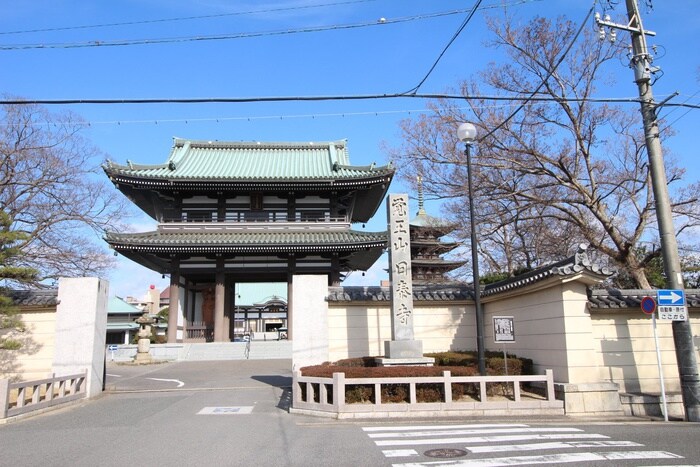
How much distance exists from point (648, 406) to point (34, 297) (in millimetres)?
16133

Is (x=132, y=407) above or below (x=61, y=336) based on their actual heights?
below

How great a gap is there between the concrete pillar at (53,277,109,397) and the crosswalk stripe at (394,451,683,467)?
10.7m

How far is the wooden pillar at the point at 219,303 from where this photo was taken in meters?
26.5

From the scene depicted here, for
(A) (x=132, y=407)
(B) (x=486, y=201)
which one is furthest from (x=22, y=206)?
(B) (x=486, y=201)

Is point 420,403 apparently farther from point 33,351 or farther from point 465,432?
point 33,351

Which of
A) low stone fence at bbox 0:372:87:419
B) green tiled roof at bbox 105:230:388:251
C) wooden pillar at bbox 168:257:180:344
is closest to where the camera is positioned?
low stone fence at bbox 0:372:87:419

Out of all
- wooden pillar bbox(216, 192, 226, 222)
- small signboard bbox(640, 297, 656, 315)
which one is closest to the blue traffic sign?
small signboard bbox(640, 297, 656, 315)

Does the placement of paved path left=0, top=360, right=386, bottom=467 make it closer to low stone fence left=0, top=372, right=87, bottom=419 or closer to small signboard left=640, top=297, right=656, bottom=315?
low stone fence left=0, top=372, right=87, bottom=419

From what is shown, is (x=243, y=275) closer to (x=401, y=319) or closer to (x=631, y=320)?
(x=401, y=319)

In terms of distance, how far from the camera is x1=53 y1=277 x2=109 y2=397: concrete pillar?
1351 cm

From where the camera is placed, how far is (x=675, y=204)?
13945 millimetres

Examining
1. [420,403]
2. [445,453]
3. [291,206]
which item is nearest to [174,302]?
[291,206]

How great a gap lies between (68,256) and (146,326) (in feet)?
20.1

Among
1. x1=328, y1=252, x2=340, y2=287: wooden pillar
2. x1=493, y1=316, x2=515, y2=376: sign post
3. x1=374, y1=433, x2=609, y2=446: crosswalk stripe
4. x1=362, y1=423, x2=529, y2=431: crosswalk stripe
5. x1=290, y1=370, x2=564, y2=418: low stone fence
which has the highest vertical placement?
x1=328, y1=252, x2=340, y2=287: wooden pillar
